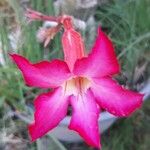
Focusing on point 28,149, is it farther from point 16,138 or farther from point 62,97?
point 62,97

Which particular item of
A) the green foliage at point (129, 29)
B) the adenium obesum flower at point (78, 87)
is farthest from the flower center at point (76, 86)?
the green foliage at point (129, 29)

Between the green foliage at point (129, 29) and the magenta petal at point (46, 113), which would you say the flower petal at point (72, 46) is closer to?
the magenta petal at point (46, 113)

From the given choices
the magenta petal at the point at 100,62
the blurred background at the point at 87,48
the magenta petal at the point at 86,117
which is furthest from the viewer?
the blurred background at the point at 87,48

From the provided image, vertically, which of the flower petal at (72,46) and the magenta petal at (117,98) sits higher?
the flower petal at (72,46)

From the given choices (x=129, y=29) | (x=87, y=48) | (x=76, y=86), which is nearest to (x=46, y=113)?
(x=76, y=86)

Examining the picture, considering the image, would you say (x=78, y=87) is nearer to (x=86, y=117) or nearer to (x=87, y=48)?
(x=86, y=117)

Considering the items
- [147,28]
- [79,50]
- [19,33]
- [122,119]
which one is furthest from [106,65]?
[122,119]

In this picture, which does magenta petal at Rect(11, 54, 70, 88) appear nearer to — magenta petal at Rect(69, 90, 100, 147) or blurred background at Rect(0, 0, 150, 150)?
magenta petal at Rect(69, 90, 100, 147)
